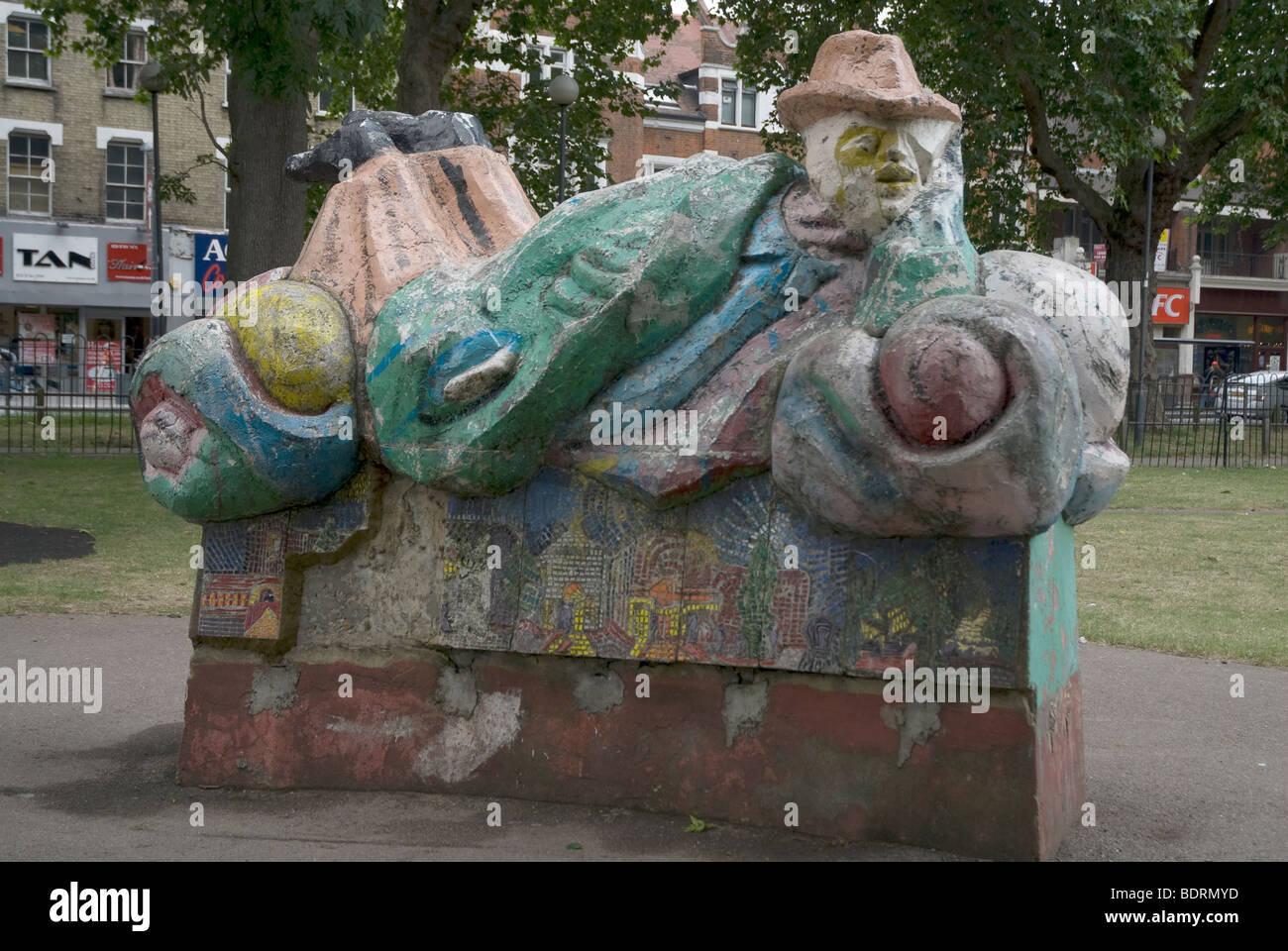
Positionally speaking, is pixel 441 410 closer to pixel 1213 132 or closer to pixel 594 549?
pixel 594 549

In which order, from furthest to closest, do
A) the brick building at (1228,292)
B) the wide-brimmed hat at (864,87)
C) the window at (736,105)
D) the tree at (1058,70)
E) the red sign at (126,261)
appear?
the brick building at (1228,292) < the window at (736,105) < the red sign at (126,261) < the tree at (1058,70) < the wide-brimmed hat at (864,87)

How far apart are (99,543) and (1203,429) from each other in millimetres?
15325

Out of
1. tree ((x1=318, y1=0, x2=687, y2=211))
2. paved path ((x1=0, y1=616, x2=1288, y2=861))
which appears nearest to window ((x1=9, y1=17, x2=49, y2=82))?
tree ((x1=318, y1=0, x2=687, y2=211))

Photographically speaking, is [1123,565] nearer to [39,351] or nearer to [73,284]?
[39,351]

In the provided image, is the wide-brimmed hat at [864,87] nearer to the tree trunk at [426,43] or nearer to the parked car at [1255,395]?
the tree trunk at [426,43]

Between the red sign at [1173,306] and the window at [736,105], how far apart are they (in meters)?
14.0

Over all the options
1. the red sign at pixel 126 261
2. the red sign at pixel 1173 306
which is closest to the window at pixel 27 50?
the red sign at pixel 126 261

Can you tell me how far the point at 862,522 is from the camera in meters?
3.60

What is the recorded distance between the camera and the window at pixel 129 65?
1128 inches

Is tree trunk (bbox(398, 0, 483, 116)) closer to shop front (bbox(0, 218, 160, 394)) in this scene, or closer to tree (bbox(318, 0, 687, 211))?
tree (bbox(318, 0, 687, 211))

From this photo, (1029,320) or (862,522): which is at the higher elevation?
(1029,320)

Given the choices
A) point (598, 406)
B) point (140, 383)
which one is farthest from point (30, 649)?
point (598, 406)

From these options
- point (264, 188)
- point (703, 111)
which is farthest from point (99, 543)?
point (703, 111)

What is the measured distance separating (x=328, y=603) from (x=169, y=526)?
6950 mm
